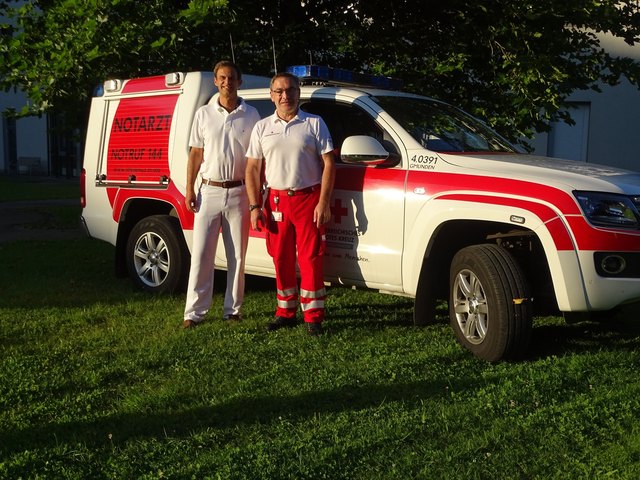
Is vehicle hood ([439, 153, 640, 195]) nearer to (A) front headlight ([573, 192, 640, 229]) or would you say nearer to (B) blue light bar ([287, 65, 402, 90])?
(A) front headlight ([573, 192, 640, 229])

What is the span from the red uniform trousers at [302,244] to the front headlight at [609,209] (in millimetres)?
1761

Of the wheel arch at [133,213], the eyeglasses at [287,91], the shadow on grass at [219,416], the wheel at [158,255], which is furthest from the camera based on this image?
the wheel arch at [133,213]

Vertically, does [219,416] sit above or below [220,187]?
below

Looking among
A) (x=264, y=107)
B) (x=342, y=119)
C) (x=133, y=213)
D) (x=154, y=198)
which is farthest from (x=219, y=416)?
(x=133, y=213)

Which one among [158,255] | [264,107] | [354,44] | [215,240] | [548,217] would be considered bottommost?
[158,255]

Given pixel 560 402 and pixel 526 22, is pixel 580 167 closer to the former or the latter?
pixel 560 402

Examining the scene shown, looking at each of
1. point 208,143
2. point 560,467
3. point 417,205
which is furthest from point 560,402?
point 208,143

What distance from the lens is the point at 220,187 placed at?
5.96 metres

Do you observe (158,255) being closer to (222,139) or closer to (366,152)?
(222,139)

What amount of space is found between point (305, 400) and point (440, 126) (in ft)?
8.18

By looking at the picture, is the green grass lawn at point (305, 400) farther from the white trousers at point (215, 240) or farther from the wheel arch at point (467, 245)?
the wheel arch at point (467, 245)

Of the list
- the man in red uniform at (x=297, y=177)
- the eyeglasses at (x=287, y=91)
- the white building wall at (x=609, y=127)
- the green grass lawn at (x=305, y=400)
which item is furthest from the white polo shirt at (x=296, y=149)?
the white building wall at (x=609, y=127)

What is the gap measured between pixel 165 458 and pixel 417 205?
8.15 feet

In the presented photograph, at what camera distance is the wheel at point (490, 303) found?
4.88 m
